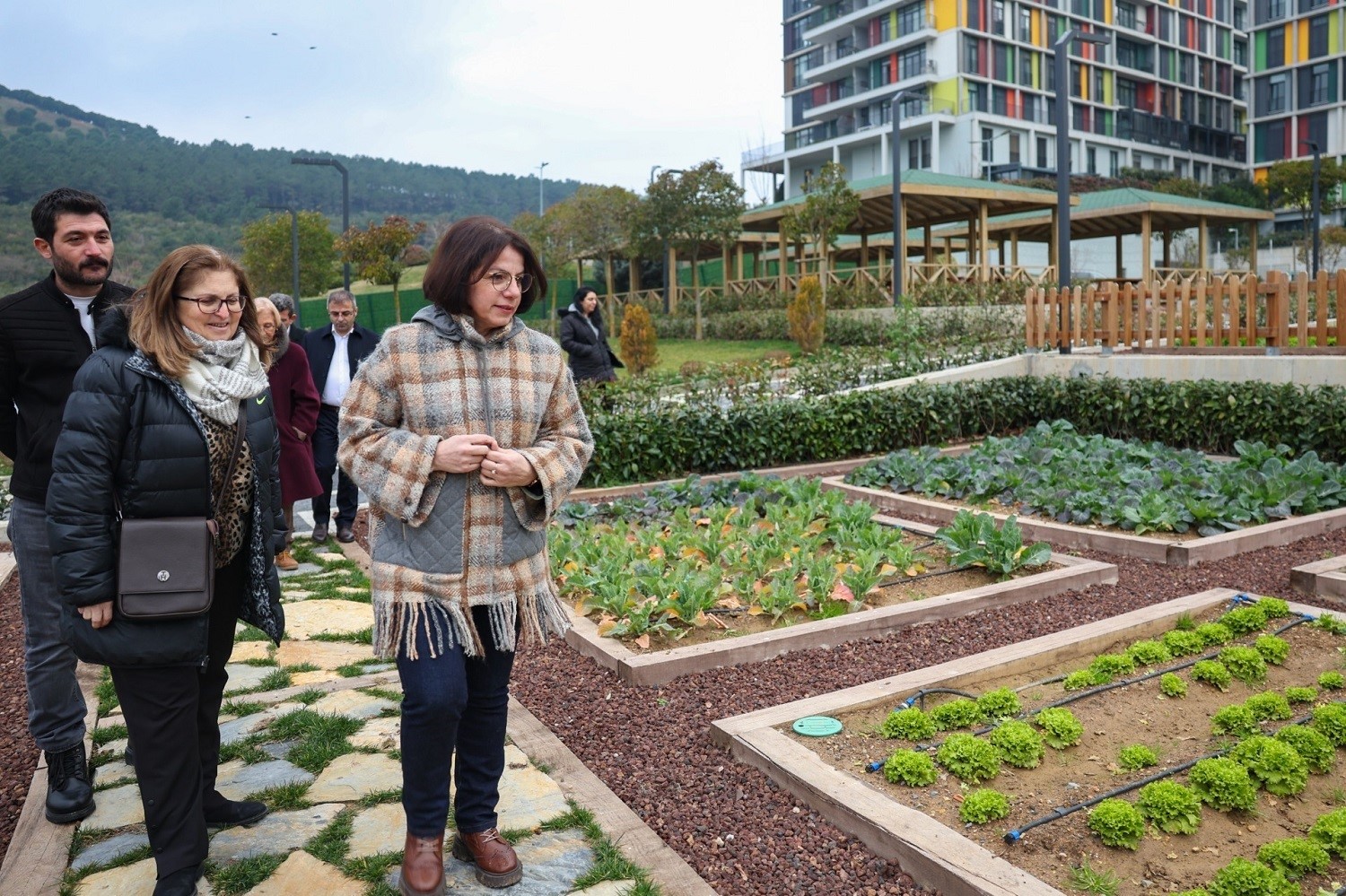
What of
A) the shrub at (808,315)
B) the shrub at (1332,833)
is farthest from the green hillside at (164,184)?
the shrub at (1332,833)

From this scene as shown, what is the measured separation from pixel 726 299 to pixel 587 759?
29.7 metres

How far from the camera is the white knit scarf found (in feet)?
9.26

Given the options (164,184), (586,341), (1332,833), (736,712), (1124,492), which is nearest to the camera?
(1332,833)

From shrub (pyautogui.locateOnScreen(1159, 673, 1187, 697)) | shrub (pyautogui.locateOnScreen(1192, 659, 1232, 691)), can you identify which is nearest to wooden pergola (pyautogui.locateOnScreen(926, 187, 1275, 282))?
shrub (pyautogui.locateOnScreen(1192, 659, 1232, 691))

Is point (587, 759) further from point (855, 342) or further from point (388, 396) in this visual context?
point (855, 342)

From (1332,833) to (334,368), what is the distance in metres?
6.60

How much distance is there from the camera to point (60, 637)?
344cm

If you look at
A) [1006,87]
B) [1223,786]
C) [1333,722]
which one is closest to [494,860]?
[1223,786]

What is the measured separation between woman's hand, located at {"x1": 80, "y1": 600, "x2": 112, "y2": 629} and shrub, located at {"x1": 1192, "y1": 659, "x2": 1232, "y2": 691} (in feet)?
12.3

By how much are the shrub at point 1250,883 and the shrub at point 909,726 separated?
43.6 inches

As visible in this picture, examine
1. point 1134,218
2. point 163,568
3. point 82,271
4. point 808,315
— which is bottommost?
point 163,568

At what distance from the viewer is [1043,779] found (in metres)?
3.34

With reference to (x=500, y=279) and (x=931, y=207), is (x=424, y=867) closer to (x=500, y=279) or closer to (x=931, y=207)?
(x=500, y=279)

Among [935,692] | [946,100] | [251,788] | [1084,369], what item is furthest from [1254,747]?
[946,100]
